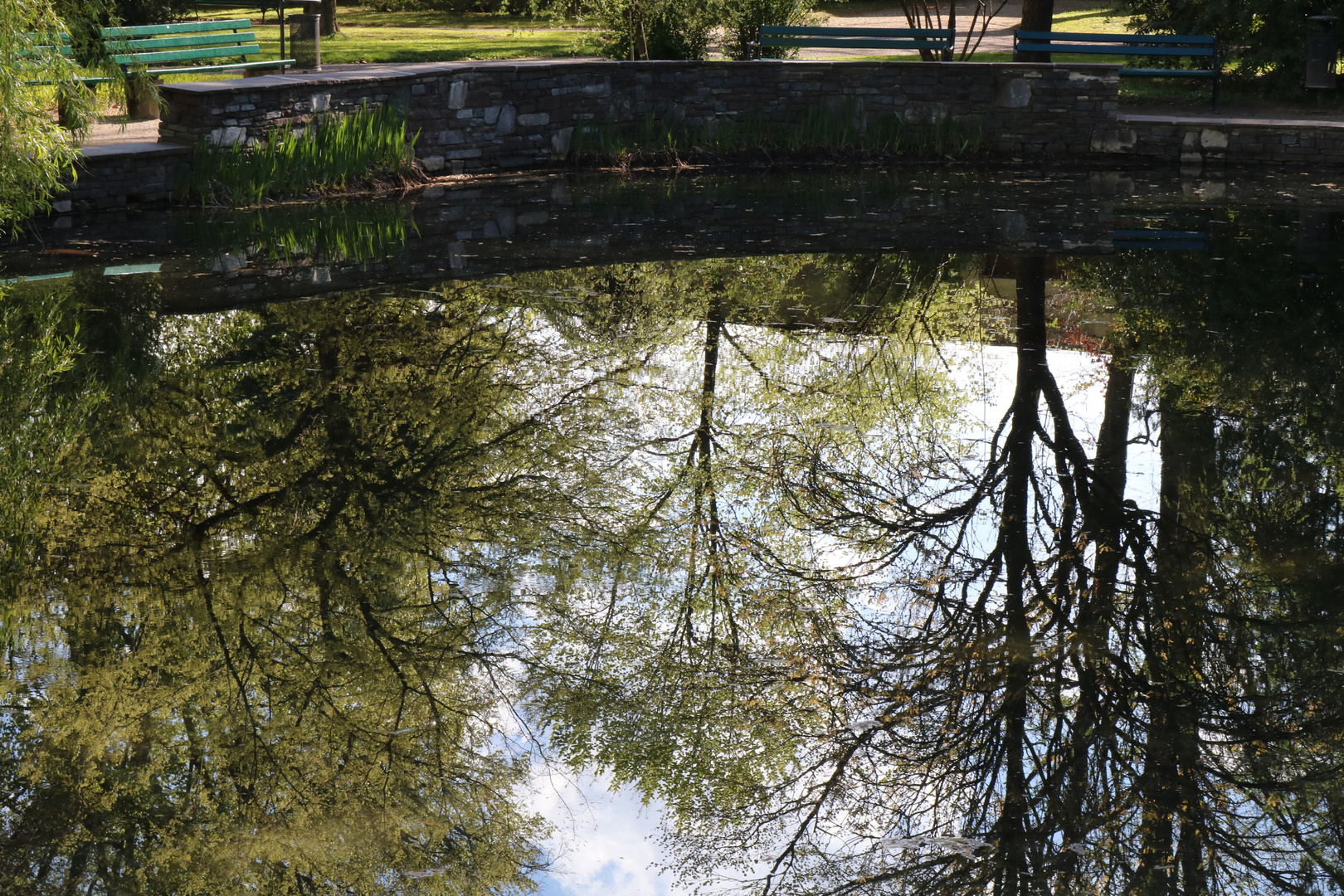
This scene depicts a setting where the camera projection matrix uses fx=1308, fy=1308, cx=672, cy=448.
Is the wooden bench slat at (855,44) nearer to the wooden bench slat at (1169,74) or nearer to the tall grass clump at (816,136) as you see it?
the tall grass clump at (816,136)

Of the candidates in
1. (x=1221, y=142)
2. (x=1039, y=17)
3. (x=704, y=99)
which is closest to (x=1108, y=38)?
(x=1039, y=17)

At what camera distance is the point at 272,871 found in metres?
3.21

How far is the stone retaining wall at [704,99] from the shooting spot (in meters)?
13.5

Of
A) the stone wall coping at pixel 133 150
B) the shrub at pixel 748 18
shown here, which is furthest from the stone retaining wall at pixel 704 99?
the stone wall coping at pixel 133 150

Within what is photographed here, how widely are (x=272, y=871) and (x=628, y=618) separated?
5.26 ft

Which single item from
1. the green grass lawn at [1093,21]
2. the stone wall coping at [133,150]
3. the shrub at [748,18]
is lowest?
the stone wall coping at [133,150]

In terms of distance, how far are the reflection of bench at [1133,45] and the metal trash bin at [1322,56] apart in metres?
1.03

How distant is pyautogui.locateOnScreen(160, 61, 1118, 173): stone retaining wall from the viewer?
44.2 feet

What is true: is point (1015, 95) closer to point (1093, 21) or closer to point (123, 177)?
point (123, 177)

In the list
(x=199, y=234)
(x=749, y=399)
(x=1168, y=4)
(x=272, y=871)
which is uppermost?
(x=1168, y=4)

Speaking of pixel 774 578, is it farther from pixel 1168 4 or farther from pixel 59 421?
pixel 1168 4

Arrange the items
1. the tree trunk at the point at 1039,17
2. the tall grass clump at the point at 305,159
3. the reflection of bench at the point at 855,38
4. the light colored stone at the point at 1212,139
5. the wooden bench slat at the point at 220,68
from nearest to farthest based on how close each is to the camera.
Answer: the tall grass clump at the point at 305,159 → the wooden bench slat at the point at 220,68 → the light colored stone at the point at 1212,139 → the reflection of bench at the point at 855,38 → the tree trunk at the point at 1039,17

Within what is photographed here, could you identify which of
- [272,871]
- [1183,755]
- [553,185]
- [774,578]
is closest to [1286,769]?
[1183,755]

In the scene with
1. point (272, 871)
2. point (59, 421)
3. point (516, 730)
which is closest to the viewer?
point (272, 871)
